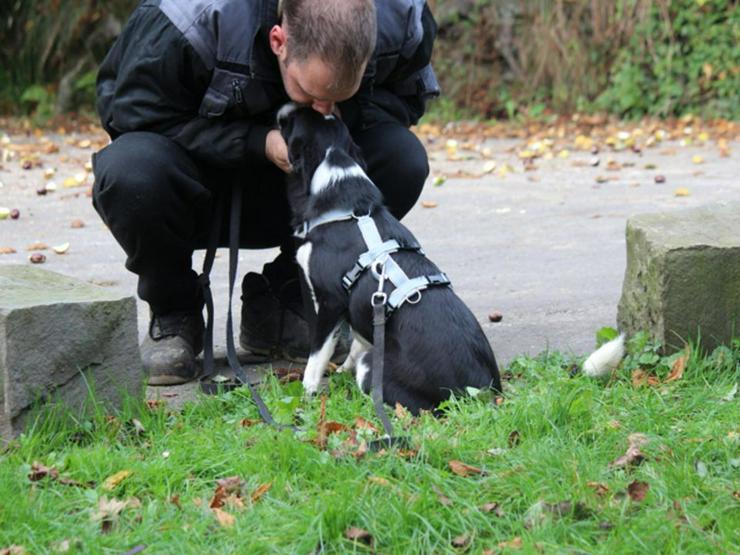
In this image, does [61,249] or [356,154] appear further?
[61,249]

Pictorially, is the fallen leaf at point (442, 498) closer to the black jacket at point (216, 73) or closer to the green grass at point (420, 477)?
the green grass at point (420, 477)

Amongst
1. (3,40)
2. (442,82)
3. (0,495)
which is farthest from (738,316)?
(3,40)

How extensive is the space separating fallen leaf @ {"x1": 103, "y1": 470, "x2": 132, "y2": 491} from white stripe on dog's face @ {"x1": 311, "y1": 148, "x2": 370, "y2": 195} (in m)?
1.37

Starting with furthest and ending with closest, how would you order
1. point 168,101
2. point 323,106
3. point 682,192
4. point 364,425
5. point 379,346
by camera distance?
point 682,192 → point 168,101 → point 323,106 → point 379,346 → point 364,425

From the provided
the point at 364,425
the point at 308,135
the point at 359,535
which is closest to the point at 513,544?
the point at 359,535

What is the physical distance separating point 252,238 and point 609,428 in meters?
1.97

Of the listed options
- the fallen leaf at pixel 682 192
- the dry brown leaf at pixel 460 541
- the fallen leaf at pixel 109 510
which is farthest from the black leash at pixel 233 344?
the fallen leaf at pixel 682 192

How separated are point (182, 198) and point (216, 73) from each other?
504 mm

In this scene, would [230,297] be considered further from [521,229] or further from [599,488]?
[521,229]

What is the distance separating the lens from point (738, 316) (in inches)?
159

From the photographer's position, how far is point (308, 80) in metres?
3.83

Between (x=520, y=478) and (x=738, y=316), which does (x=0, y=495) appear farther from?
(x=738, y=316)

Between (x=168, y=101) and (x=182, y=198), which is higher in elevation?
(x=168, y=101)

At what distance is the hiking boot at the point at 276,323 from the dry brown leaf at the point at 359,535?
1963 mm
